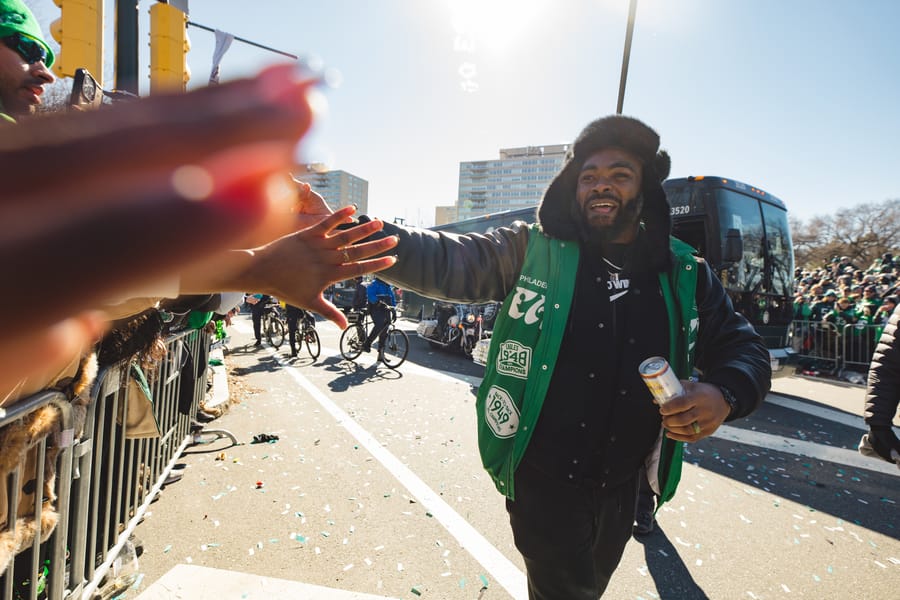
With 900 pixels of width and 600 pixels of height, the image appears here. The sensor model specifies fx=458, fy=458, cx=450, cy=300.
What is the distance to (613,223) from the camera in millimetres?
2076

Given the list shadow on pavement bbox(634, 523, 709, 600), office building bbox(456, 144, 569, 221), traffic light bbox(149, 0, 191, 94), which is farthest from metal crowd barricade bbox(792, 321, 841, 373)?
office building bbox(456, 144, 569, 221)

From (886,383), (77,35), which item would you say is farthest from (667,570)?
(77,35)

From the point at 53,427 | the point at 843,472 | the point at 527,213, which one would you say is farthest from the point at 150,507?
the point at 527,213

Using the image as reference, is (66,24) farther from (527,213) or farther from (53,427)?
(527,213)

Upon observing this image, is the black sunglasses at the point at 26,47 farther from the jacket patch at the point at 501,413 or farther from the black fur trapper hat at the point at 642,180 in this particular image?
the jacket patch at the point at 501,413

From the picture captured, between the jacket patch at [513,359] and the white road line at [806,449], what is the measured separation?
5229 millimetres

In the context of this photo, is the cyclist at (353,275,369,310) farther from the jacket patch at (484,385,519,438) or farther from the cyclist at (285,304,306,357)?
the jacket patch at (484,385,519,438)

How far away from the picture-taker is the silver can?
166 cm

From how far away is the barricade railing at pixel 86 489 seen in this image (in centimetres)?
179

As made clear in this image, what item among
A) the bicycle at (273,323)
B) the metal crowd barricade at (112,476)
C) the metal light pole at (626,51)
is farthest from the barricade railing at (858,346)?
the bicycle at (273,323)

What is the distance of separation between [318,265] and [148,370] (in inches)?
107

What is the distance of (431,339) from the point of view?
12953 mm

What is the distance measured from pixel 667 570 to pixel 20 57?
4669 millimetres

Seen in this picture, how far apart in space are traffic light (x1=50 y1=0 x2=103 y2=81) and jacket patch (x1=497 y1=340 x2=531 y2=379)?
5672mm
